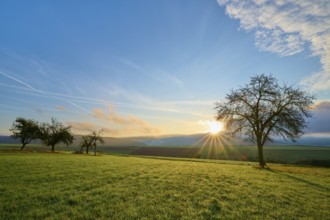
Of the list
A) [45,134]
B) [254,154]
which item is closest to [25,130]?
[45,134]

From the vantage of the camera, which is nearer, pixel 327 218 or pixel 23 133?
pixel 327 218

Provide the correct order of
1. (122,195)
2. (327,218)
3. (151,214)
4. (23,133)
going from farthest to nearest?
1. (23,133)
2. (122,195)
3. (327,218)
4. (151,214)

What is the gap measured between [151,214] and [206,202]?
3226 millimetres

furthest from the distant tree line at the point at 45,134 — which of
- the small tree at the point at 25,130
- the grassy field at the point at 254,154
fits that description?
the grassy field at the point at 254,154

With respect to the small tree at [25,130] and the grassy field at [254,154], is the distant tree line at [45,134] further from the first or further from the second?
the grassy field at [254,154]

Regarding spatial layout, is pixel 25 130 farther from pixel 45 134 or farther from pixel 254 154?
pixel 254 154

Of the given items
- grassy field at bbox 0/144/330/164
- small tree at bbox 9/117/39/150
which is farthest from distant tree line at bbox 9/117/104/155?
grassy field at bbox 0/144/330/164

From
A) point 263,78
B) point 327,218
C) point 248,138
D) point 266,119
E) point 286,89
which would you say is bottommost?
point 327,218

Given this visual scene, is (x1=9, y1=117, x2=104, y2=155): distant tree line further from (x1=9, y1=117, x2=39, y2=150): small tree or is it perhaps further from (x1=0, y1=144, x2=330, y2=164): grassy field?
(x1=0, y1=144, x2=330, y2=164): grassy field

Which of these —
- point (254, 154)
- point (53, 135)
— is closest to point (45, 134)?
point (53, 135)

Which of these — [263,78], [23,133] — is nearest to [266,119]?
[263,78]

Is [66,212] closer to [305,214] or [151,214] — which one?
[151,214]

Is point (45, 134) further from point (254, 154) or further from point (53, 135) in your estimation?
point (254, 154)

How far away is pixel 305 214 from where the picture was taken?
8859 millimetres
